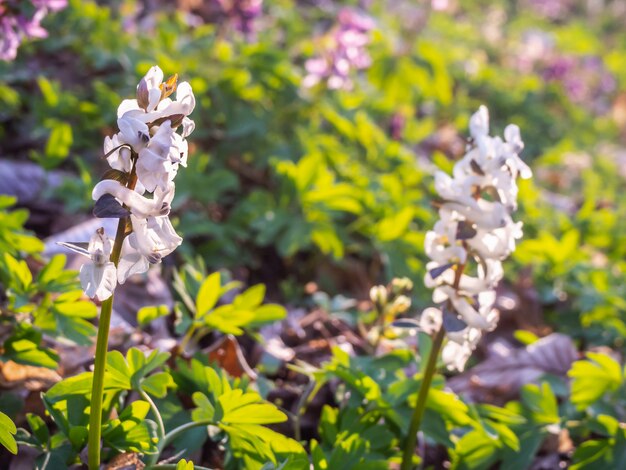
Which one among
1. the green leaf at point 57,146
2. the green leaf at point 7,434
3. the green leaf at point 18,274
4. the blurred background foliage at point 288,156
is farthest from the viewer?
the blurred background foliage at point 288,156

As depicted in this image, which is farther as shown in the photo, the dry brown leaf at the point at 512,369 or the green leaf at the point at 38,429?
the dry brown leaf at the point at 512,369

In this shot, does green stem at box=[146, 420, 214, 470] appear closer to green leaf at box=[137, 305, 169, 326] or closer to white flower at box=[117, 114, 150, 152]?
green leaf at box=[137, 305, 169, 326]

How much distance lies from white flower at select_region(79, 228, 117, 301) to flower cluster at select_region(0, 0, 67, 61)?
1.33 metres

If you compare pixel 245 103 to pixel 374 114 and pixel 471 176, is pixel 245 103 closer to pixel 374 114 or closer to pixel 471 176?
pixel 374 114

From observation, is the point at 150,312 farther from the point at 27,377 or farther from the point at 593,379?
the point at 593,379

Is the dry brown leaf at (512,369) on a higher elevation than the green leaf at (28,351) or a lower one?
higher

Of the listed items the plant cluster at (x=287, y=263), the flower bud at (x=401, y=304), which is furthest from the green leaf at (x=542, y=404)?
the flower bud at (x=401, y=304)

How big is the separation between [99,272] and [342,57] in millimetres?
2795

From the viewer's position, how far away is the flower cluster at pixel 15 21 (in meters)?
2.37

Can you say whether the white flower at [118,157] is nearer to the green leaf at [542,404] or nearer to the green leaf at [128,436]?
the green leaf at [128,436]

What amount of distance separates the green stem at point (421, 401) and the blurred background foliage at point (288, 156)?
1.22 meters

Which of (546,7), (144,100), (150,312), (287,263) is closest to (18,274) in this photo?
(150,312)

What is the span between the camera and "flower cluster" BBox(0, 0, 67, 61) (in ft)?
7.76

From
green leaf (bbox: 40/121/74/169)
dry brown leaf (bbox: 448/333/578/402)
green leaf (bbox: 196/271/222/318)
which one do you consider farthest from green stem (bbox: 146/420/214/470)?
green leaf (bbox: 40/121/74/169)
